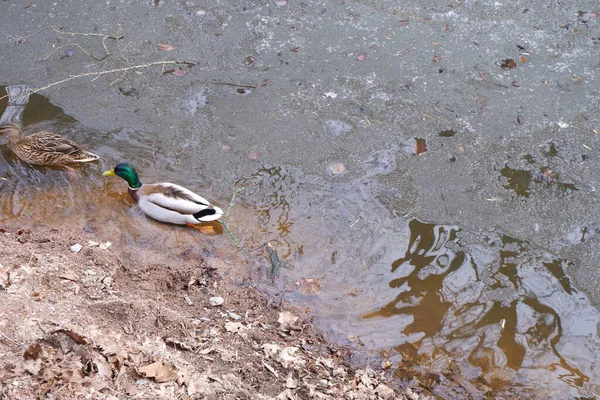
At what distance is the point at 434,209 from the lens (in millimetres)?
5137

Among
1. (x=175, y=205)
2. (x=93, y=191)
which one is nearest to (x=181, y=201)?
(x=175, y=205)

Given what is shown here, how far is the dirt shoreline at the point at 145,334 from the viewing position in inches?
130

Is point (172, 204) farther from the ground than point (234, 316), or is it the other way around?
point (172, 204)

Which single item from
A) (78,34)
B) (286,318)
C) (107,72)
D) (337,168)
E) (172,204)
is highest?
(78,34)

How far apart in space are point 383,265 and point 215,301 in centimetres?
143

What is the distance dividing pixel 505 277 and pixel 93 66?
16.3 feet

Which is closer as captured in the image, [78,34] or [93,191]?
[93,191]

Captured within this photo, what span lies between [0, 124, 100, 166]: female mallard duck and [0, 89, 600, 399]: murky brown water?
143 millimetres

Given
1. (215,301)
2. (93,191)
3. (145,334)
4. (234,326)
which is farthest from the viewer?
(93,191)

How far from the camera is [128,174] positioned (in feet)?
17.2

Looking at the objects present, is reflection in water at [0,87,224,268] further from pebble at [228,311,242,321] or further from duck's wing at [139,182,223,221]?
pebble at [228,311,242,321]

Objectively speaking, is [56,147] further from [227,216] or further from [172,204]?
[227,216]

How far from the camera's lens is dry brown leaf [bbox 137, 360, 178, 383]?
133 inches

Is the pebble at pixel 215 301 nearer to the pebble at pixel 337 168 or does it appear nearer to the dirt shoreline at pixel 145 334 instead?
the dirt shoreline at pixel 145 334
